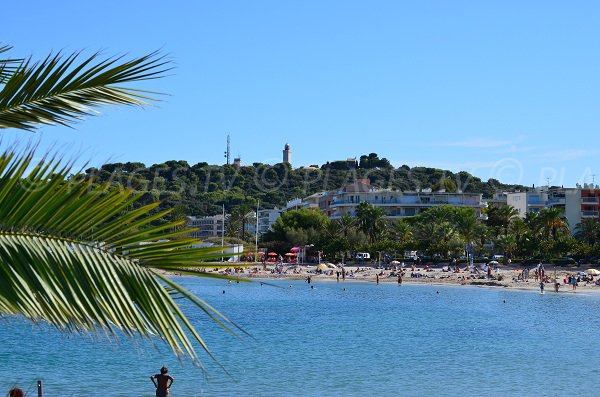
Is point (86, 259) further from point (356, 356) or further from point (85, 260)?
point (356, 356)

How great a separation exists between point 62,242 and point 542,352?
38.2 m

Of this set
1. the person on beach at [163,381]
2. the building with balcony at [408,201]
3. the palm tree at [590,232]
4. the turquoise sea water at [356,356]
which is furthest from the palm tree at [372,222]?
the person on beach at [163,381]

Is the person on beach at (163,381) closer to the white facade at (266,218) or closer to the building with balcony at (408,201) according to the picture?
the building with balcony at (408,201)

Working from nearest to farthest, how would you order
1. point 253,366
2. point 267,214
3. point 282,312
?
point 253,366, point 282,312, point 267,214

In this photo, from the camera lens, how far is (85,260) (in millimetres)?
2855

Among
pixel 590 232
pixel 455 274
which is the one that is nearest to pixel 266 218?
pixel 455 274

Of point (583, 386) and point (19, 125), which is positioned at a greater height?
point (19, 125)

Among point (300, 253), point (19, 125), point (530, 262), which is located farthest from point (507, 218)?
point (19, 125)

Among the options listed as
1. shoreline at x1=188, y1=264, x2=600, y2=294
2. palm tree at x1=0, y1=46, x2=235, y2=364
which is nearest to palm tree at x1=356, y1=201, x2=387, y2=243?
shoreline at x1=188, y1=264, x2=600, y2=294

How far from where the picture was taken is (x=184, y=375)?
27.7 metres

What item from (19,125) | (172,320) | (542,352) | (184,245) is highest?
(19,125)

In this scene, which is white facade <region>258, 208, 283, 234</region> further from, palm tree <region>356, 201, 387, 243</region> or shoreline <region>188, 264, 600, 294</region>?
shoreline <region>188, 264, 600, 294</region>

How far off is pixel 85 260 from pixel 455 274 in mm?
91593

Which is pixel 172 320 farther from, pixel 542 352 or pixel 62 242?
pixel 542 352
